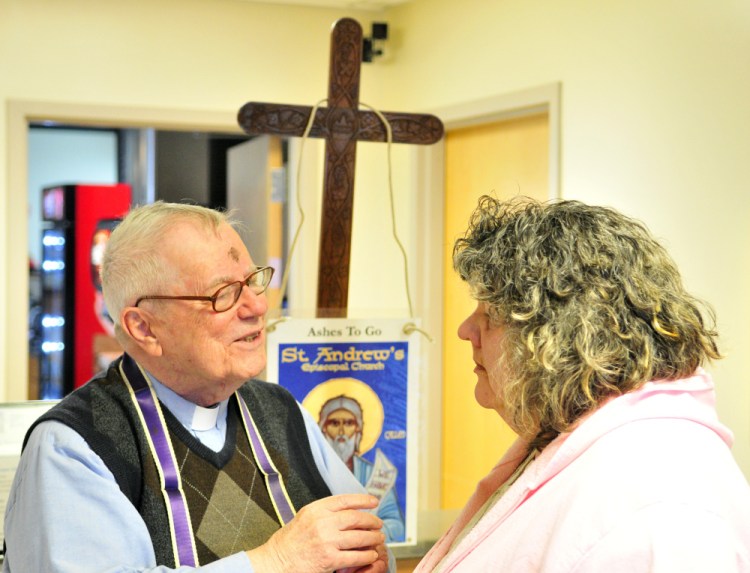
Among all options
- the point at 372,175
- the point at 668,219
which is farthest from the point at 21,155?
the point at 668,219

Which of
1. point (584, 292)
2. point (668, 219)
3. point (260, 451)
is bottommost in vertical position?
point (260, 451)

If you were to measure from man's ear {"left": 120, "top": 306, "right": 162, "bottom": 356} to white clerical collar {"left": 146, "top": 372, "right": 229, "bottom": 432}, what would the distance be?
0.06 m

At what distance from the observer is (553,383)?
49.7 inches

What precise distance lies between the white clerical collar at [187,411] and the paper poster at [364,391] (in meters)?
0.44

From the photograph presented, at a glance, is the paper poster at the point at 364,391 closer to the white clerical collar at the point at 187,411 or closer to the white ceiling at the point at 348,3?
the white clerical collar at the point at 187,411

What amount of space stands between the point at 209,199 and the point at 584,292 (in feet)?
13.1

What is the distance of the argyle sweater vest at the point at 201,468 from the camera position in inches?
60.3

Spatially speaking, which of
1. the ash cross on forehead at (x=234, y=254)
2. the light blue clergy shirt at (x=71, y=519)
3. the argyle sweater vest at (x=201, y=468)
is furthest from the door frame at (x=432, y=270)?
the light blue clergy shirt at (x=71, y=519)

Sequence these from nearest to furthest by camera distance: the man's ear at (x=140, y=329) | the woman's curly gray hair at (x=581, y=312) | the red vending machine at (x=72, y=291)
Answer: the woman's curly gray hair at (x=581, y=312)
the man's ear at (x=140, y=329)
the red vending machine at (x=72, y=291)

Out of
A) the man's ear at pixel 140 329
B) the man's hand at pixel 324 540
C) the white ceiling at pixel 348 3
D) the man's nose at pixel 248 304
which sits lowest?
the man's hand at pixel 324 540

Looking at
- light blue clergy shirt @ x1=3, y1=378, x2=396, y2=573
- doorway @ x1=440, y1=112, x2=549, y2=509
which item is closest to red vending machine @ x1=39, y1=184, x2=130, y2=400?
doorway @ x1=440, y1=112, x2=549, y2=509

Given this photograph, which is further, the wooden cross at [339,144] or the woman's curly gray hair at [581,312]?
the wooden cross at [339,144]

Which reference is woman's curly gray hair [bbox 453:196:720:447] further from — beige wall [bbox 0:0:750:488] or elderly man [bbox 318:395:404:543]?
beige wall [bbox 0:0:750:488]

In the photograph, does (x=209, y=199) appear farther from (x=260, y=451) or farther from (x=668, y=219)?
(x=260, y=451)
